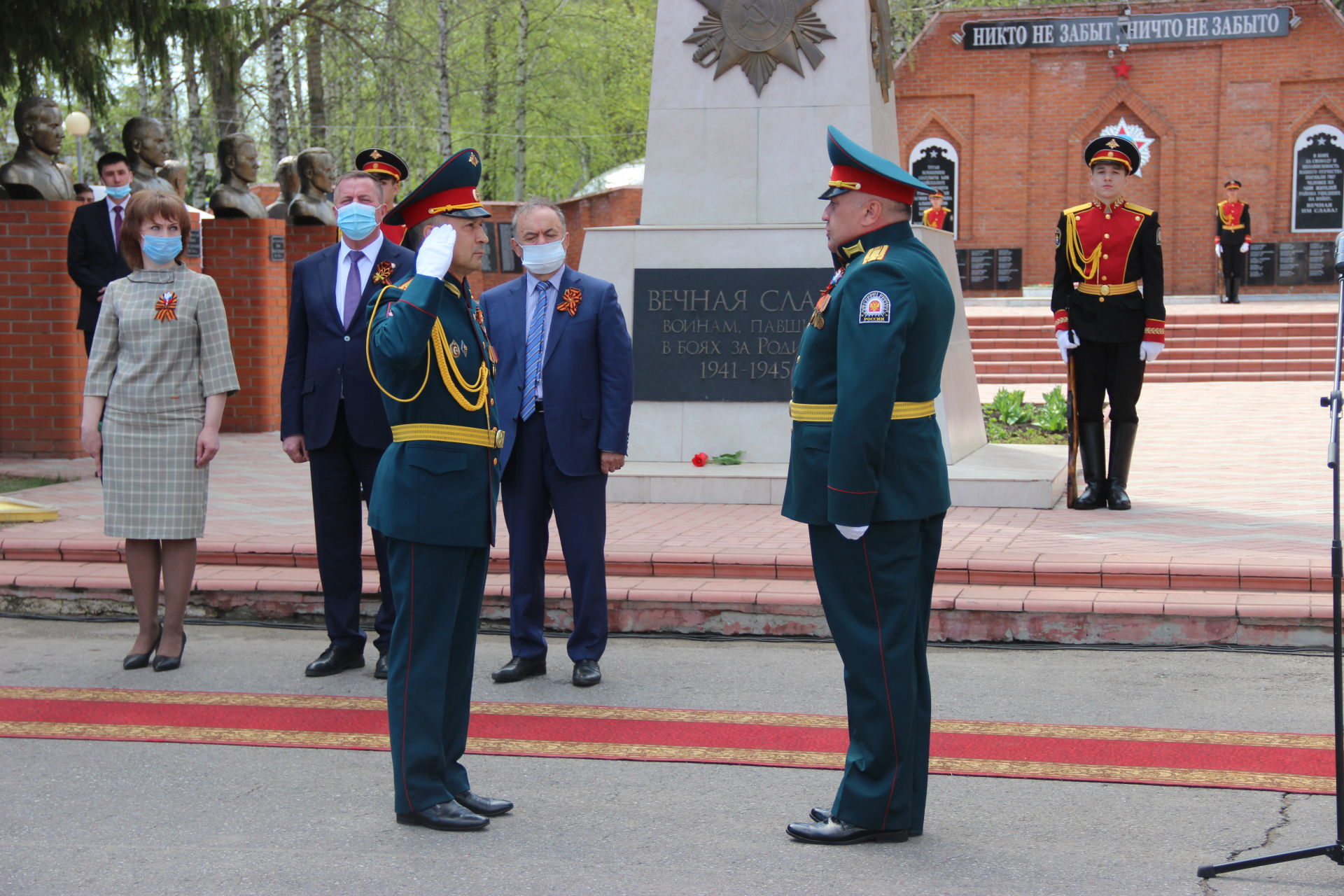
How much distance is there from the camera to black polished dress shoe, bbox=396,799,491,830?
4.02m

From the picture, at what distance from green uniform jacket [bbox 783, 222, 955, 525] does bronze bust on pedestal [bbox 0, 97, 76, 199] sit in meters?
9.69

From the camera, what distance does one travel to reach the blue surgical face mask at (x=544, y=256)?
18.1ft

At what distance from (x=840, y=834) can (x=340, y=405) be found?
286cm

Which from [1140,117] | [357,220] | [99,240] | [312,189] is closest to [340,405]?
[357,220]

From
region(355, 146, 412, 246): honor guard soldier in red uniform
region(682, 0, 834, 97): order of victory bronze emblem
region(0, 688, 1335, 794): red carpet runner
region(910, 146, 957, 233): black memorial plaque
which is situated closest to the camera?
region(0, 688, 1335, 794): red carpet runner

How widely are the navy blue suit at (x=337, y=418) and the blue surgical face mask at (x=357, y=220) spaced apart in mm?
156

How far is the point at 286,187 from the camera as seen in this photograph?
51.8ft

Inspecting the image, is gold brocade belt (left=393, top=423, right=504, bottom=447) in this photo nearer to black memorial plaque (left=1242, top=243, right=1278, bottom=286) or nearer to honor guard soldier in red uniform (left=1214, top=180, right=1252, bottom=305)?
honor guard soldier in red uniform (left=1214, top=180, right=1252, bottom=305)

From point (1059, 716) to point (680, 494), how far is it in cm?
435

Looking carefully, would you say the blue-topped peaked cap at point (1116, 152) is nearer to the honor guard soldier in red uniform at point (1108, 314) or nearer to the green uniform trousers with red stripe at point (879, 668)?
the honor guard soldier in red uniform at point (1108, 314)

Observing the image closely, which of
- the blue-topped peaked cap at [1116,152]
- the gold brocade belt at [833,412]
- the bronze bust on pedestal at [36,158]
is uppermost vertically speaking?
the bronze bust on pedestal at [36,158]

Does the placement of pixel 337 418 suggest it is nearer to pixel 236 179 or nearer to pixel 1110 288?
pixel 1110 288

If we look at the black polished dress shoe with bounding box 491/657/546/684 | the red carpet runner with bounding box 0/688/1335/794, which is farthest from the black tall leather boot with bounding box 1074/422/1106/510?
the black polished dress shoe with bounding box 491/657/546/684

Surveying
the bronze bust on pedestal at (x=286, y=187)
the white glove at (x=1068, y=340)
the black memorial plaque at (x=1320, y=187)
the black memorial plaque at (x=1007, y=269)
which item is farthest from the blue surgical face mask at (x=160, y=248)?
the black memorial plaque at (x=1320, y=187)
